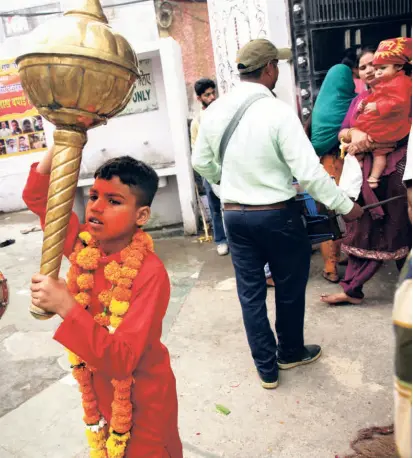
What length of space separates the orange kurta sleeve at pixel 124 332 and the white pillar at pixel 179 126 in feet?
15.1

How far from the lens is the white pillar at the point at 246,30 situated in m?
4.45

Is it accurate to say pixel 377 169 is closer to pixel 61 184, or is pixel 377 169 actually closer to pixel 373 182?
pixel 373 182

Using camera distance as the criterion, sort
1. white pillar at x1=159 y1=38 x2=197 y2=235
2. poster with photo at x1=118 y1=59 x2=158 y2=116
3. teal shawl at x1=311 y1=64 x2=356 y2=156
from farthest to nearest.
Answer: poster with photo at x1=118 y1=59 x2=158 y2=116 → white pillar at x1=159 y1=38 x2=197 y2=235 → teal shawl at x1=311 y1=64 x2=356 y2=156

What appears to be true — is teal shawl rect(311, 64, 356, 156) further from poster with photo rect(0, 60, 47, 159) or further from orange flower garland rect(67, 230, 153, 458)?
poster with photo rect(0, 60, 47, 159)

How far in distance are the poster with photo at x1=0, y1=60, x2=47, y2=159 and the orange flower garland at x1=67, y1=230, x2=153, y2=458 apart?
27.3 ft

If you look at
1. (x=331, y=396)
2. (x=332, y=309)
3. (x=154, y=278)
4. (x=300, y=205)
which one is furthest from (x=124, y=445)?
(x=332, y=309)

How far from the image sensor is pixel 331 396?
266 cm

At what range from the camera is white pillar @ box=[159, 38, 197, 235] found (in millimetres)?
5824

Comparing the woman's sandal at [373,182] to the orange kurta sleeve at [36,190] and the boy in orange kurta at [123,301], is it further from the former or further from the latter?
the orange kurta sleeve at [36,190]

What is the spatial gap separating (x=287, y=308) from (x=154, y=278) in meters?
1.45

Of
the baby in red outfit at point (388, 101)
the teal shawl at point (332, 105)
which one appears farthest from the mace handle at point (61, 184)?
the teal shawl at point (332, 105)

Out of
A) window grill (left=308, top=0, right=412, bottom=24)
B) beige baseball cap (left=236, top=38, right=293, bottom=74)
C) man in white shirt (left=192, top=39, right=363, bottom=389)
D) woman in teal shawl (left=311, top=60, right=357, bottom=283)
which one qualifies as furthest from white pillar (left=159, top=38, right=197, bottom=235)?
beige baseball cap (left=236, top=38, right=293, bottom=74)

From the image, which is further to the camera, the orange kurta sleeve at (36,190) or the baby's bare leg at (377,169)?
the baby's bare leg at (377,169)

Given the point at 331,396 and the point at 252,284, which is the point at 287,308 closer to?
the point at 252,284
